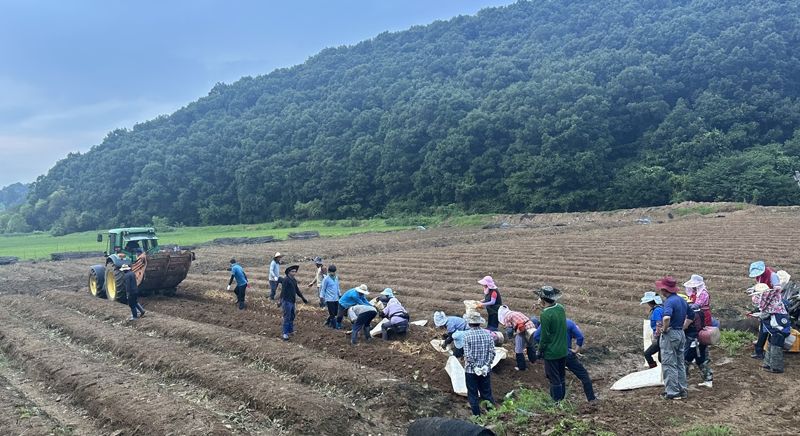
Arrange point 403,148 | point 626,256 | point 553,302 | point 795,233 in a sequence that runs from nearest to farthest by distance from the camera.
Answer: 1. point 553,302
2. point 626,256
3. point 795,233
4. point 403,148

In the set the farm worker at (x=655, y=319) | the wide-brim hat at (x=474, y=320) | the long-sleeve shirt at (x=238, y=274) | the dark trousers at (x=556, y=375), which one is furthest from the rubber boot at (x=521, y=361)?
the long-sleeve shirt at (x=238, y=274)

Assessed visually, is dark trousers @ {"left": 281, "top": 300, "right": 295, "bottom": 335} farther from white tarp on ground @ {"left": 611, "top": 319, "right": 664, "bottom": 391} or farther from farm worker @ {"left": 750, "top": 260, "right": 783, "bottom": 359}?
farm worker @ {"left": 750, "top": 260, "right": 783, "bottom": 359}

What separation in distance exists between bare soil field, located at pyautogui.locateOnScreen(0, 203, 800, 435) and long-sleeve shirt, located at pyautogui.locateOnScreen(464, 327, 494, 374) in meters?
1.07

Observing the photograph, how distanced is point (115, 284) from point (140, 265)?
1125 mm

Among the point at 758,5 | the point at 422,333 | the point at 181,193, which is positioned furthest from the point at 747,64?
the point at 181,193

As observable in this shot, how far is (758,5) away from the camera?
72.9 meters

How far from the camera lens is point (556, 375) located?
7594mm

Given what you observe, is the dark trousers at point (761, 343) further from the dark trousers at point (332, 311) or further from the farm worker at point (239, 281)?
the farm worker at point (239, 281)

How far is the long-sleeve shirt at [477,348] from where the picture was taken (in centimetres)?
727

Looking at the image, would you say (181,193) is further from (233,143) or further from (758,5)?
(758,5)

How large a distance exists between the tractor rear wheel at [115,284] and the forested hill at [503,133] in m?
45.4

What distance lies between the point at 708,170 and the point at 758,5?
36641 mm

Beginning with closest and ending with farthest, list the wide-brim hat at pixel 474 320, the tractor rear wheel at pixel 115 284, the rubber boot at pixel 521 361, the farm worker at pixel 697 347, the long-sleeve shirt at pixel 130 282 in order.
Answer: the wide-brim hat at pixel 474 320 < the farm worker at pixel 697 347 < the rubber boot at pixel 521 361 < the long-sleeve shirt at pixel 130 282 < the tractor rear wheel at pixel 115 284

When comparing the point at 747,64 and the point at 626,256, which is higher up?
the point at 747,64
